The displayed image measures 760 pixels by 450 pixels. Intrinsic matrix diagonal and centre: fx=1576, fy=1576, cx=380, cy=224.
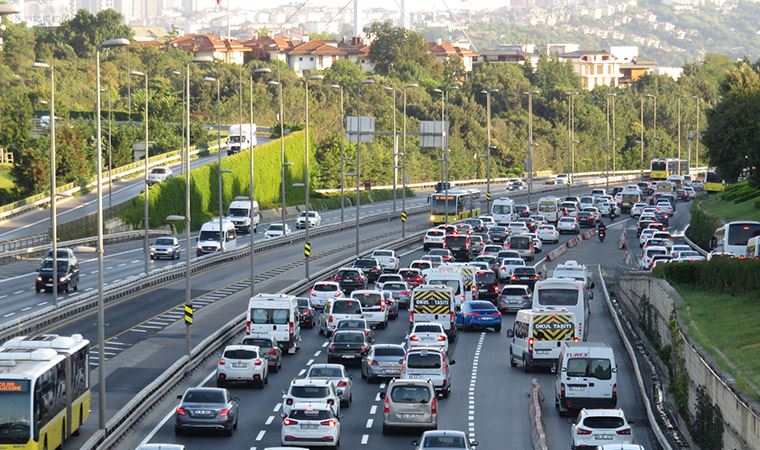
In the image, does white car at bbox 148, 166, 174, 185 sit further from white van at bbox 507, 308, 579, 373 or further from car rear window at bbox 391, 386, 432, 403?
car rear window at bbox 391, 386, 432, 403

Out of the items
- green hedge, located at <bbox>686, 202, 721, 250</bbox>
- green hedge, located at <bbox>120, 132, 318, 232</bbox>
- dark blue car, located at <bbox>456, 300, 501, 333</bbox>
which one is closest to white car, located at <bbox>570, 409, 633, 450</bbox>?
dark blue car, located at <bbox>456, 300, 501, 333</bbox>

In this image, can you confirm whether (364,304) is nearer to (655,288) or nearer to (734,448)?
(655,288)

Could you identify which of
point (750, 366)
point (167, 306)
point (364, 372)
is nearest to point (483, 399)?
point (364, 372)

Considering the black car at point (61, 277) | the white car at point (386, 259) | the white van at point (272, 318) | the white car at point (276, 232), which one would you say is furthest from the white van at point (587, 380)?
the white car at point (276, 232)

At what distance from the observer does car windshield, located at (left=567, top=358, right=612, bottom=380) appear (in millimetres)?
45531

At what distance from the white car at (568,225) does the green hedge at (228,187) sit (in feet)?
85.7

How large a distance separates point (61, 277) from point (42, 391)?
38.1 metres

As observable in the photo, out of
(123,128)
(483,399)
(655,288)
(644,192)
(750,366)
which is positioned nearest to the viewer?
(750,366)

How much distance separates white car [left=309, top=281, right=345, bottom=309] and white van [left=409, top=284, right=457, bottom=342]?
31.3ft

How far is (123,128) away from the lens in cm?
14525

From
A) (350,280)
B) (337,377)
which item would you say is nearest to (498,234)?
(350,280)

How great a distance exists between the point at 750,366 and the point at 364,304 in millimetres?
24704

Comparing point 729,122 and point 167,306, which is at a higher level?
point 729,122

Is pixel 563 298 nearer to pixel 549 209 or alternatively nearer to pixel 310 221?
pixel 310 221
